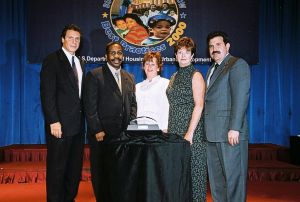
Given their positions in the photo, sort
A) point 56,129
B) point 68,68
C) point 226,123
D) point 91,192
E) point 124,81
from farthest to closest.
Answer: point 91,192 < point 124,81 < point 68,68 < point 56,129 < point 226,123

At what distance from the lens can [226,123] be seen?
3098 mm

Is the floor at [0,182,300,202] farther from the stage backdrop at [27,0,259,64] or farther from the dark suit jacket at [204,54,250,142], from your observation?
the stage backdrop at [27,0,259,64]

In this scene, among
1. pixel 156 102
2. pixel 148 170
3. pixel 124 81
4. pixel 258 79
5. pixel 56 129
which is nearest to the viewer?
pixel 148 170

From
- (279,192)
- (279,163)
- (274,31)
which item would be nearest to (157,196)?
(279,192)

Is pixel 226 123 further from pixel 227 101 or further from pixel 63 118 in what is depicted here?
pixel 63 118

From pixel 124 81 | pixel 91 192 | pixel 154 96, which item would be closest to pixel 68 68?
pixel 124 81

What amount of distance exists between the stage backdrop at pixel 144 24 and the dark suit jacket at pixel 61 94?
102 inches

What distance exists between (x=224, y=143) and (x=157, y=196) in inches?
31.6

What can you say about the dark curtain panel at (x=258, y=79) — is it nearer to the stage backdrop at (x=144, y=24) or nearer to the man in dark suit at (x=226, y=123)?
the stage backdrop at (x=144, y=24)

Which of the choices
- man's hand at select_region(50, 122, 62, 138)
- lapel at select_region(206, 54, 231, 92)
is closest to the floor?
man's hand at select_region(50, 122, 62, 138)

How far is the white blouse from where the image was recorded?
3625 millimetres

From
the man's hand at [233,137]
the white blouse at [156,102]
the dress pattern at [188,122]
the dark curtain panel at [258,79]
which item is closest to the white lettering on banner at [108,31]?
the dark curtain panel at [258,79]

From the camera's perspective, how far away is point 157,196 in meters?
2.60

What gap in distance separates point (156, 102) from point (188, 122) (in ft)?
1.88
